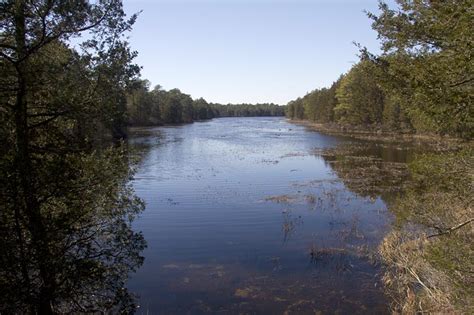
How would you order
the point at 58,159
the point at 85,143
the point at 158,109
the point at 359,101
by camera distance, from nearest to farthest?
the point at 58,159, the point at 85,143, the point at 359,101, the point at 158,109

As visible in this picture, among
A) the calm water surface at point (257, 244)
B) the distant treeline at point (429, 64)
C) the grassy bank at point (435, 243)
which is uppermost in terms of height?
the distant treeline at point (429, 64)

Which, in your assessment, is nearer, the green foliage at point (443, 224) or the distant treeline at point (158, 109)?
the green foliage at point (443, 224)

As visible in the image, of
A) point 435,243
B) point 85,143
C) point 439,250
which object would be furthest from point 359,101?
point 85,143

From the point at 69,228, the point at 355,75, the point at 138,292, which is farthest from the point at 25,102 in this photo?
the point at 355,75

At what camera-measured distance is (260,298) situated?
10789 mm

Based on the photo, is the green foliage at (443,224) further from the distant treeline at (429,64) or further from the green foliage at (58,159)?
the green foliage at (58,159)

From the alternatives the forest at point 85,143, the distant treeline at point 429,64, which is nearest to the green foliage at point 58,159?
the forest at point 85,143

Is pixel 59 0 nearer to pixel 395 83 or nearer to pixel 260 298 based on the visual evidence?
pixel 395 83

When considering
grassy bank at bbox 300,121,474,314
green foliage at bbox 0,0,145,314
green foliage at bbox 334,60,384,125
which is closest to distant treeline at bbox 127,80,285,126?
green foliage at bbox 334,60,384,125

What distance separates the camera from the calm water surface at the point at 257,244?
10734 mm

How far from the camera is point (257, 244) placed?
15.0m

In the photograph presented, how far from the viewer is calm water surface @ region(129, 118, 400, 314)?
423 inches

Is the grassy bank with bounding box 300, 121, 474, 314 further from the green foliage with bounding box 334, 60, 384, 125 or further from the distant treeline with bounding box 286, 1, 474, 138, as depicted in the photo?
the green foliage with bounding box 334, 60, 384, 125

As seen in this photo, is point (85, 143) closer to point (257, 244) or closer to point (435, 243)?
point (435, 243)
